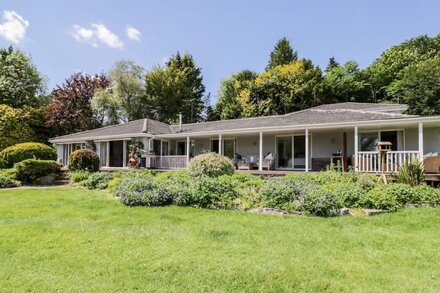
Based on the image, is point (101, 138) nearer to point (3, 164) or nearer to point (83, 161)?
point (83, 161)

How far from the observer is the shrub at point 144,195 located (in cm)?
904

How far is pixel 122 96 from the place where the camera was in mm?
33406

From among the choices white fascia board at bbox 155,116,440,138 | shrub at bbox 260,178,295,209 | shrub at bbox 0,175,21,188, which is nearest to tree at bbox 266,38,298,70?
white fascia board at bbox 155,116,440,138

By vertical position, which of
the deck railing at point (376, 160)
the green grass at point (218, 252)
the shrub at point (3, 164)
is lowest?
the green grass at point (218, 252)

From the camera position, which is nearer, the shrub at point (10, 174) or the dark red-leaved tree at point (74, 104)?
the shrub at point (10, 174)

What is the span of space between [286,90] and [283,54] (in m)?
7.17

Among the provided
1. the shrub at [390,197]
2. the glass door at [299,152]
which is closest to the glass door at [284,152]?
the glass door at [299,152]

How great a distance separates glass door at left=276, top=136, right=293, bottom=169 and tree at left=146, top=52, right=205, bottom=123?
1977cm

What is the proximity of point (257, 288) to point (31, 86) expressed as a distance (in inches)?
1490

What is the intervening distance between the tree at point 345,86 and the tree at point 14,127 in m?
29.8

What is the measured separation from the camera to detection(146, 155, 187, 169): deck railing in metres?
19.6

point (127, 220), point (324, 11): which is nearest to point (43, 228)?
point (127, 220)

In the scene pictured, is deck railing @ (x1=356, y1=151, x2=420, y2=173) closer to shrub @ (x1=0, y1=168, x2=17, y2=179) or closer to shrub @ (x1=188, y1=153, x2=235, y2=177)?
shrub @ (x1=188, y1=153, x2=235, y2=177)

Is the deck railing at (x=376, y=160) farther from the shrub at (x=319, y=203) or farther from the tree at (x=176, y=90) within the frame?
the tree at (x=176, y=90)
